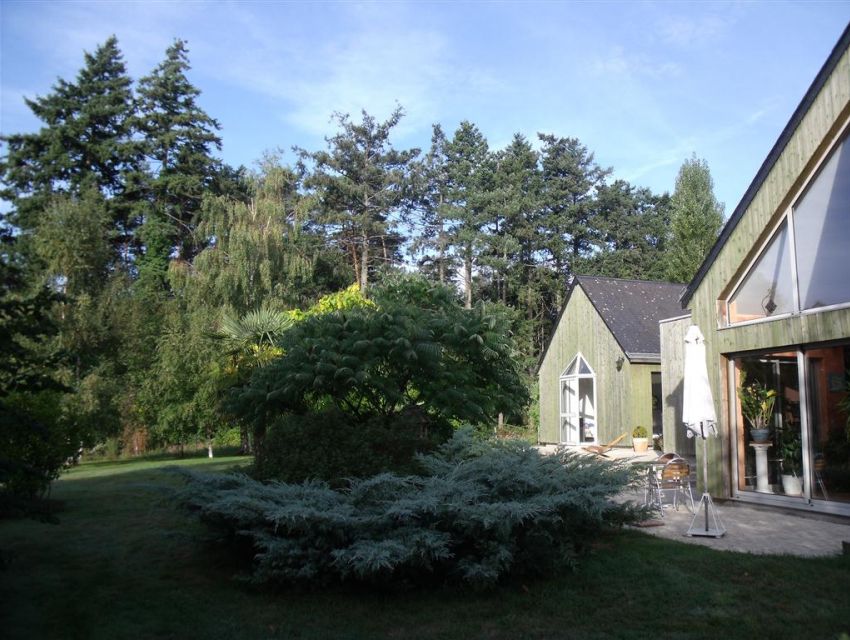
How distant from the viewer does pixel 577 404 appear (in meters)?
23.4

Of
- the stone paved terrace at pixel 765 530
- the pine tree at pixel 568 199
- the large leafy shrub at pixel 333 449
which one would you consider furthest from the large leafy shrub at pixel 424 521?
the pine tree at pixel 568 199

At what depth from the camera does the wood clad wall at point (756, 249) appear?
9.30m

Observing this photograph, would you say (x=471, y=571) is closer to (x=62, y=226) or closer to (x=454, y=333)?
(x=454, y=333)

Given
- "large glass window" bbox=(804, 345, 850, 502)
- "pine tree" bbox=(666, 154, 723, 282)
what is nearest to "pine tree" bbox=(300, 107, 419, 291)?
"pine tree" bbox=(666, 154, 723, 282)

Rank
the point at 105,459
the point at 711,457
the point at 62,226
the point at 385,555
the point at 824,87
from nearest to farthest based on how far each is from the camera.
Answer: the point at 385,555, the point at 824,87, the point at 711,457, the point at 105,459, the point at 62,226

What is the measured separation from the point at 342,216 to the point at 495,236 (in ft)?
32.5

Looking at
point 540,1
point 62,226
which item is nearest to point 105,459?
point 62,226

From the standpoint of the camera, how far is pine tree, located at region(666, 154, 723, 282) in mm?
34688

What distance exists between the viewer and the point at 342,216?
3897 centimetres

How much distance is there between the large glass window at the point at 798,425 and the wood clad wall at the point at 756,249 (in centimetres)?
26

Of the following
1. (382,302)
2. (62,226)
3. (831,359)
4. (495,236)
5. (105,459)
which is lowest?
(105,459)

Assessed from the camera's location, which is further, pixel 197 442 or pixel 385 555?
pixel 197 442

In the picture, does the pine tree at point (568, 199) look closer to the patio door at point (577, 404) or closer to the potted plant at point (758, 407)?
the patio door at point (577, 404)

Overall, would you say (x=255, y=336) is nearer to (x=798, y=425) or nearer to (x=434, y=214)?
(x=798, y=425)
